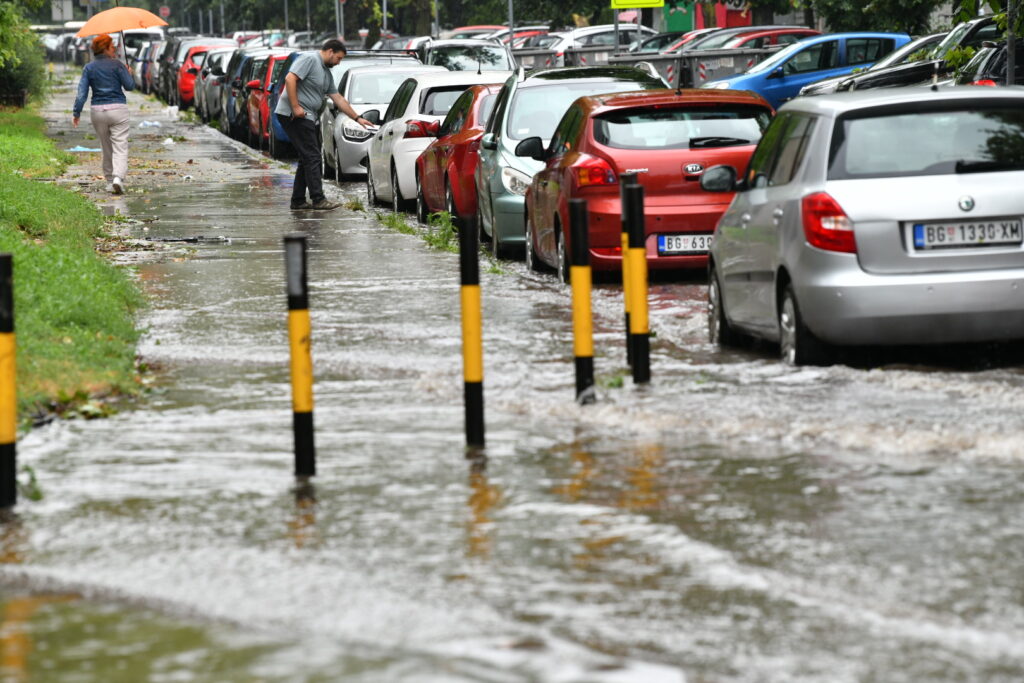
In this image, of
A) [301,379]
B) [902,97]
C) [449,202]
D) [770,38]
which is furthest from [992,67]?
[770,38]

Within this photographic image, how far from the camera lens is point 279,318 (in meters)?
12.9

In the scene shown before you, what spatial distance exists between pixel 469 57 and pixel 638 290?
23793mm

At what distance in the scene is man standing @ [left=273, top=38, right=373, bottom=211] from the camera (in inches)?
864

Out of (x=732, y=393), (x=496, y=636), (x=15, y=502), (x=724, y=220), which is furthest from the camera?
(x=724, y=220)

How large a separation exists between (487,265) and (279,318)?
418 centimetres

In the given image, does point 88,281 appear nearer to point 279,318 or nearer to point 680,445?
point 279,318

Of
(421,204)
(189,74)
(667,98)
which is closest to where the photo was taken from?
(667,98)

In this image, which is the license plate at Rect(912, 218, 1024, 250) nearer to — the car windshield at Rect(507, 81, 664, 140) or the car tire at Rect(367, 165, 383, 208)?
the car windshield at Rect(507, 81, 664, 140)

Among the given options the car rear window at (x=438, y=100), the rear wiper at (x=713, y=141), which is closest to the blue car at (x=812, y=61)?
the car rear window at (x=438, y=100)

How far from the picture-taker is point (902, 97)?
10070 millimetres

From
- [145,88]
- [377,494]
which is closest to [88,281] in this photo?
[377,494]

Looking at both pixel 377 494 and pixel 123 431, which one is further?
pixel 123 431

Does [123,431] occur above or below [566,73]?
below

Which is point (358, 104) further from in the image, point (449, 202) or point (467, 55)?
point (449, 202)
